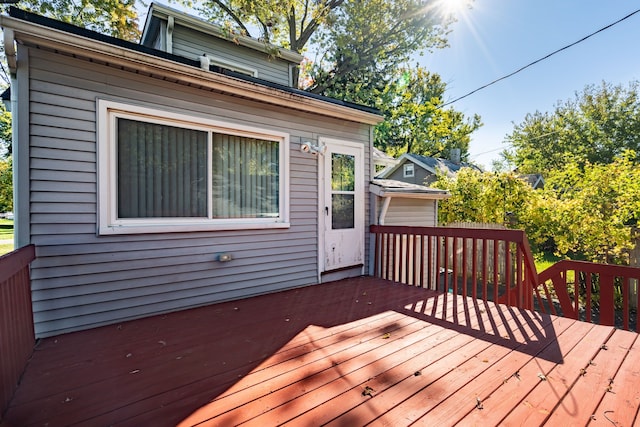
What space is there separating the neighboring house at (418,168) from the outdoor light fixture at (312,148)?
456 inches

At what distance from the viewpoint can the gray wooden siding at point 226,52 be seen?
22.0ft

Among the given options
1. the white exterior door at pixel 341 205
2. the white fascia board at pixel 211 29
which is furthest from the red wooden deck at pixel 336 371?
the white fascia board at pixel 211 29

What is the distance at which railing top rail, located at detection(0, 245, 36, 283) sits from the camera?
1751 millimetres

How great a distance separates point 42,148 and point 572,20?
999 centimetres

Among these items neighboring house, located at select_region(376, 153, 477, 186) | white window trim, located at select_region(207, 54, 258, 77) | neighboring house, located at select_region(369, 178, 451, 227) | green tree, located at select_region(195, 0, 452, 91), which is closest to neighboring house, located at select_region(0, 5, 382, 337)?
neighboring house, located at select_region(369, 178, 451, 227)

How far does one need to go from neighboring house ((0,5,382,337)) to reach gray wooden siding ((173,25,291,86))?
4.04m

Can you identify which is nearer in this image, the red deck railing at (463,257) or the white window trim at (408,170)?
the red deck railing at (463,257)

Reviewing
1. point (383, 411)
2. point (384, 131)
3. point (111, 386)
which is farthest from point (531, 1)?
point (384, 131)

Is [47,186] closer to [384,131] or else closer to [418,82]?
[384,131]

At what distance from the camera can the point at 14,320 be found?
203 cm

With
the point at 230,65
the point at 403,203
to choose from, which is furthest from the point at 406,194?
the point at 230,65

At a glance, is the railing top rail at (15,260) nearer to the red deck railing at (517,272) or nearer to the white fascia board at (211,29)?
the red deck railing at (517,272)

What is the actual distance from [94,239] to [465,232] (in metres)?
4.04

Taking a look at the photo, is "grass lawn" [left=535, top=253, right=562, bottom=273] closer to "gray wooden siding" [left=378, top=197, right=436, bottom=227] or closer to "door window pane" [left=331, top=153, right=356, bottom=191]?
"gray wooden siding" [left=378, top=197, right=436, bottom=227]
